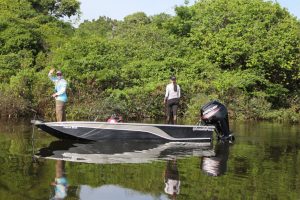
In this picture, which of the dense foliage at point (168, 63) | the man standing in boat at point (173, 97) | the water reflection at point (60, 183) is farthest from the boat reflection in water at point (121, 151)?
the dense foliage at point (168, 63)

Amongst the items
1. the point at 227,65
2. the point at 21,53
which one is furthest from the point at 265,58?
the point at 21,53

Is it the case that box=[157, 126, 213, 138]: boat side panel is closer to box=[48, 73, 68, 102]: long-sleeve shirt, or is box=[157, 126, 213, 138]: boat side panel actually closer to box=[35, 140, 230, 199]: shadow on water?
box=[35, 140, 230, 199]: shadow on water

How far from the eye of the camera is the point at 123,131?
45.3ft

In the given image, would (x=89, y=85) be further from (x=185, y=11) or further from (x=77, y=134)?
(x=185, y=11)

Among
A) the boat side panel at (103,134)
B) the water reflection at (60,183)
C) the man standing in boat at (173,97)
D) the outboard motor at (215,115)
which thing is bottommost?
the water reflection at (60,183)

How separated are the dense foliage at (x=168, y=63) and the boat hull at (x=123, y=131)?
8.07m

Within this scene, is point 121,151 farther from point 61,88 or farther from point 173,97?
point 173,97

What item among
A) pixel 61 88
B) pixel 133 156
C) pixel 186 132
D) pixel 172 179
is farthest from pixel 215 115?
pixel 172 179

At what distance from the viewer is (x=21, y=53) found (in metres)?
28.0

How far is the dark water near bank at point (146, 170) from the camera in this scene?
25.7 ft

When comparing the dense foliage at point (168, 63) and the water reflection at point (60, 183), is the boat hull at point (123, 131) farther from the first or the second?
the dense foliage at point (168, 63)

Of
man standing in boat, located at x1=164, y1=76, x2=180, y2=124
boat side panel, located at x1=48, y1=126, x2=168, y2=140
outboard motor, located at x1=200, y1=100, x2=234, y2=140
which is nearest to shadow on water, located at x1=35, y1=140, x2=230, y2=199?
boat side panel, located at x1=48, y1=126, x2=168, y2=140

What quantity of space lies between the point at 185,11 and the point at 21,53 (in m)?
12.0

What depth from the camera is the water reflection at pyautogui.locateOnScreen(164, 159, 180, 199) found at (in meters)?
7.93
